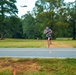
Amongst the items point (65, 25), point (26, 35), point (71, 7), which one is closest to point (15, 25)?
point (65, 25)

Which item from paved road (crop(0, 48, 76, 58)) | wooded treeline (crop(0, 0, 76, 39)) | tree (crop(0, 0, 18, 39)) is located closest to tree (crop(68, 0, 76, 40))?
wooded treeline (crop(0, 0, 76, 39))

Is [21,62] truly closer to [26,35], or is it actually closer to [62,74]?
[62,74]

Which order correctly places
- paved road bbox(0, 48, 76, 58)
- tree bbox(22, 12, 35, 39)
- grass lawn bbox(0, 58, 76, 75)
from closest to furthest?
grass lawn bbox(0, 58, 76, 75), paved road bbox(0, 48, 76, 58), tree bbox(22, 12, 35, 39)

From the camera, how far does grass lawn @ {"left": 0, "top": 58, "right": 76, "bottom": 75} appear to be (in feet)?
37.2

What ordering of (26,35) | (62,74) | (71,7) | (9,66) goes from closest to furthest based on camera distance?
(62,74), (9,66), (71,7), (26,35)

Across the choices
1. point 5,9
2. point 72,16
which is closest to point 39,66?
point 5,9

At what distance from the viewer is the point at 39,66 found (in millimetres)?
12000

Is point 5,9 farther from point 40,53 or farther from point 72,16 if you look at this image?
point 40,53

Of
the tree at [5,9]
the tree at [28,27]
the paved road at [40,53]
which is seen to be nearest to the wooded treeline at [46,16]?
the tree at [5,9]

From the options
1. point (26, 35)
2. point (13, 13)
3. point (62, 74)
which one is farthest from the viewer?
point (26, 35)

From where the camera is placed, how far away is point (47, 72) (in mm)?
11312

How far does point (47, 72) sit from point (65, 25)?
61691mm

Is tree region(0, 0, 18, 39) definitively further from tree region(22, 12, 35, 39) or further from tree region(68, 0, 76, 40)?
tree region(22, 12, 35, 39)

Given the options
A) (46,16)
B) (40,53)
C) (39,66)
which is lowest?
(39,66)
